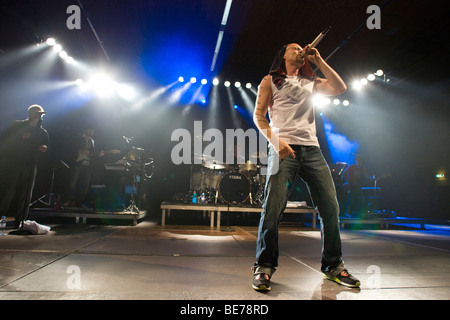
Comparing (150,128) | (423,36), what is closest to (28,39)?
(150,128)

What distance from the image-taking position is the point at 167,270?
2025 mm

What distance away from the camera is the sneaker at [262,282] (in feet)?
5.12

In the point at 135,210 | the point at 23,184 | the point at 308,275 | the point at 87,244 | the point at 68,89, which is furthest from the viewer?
the point at 68,89

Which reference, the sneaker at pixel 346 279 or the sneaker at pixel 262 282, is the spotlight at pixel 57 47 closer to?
the sneaker at pixel 262 282

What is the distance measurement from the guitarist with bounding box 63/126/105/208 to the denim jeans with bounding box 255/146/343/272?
219 inches

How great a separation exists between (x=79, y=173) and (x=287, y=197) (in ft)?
18.9

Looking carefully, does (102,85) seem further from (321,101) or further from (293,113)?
(293,113)

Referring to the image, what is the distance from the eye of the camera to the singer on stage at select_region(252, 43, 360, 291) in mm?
1732

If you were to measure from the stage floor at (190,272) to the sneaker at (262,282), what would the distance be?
45 millimetres

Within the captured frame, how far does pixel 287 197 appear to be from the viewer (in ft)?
5.94

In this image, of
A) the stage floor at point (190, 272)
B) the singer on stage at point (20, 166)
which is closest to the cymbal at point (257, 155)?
the stage floor at point (190, 272)

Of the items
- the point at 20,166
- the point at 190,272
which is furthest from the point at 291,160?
the point at 20,166
